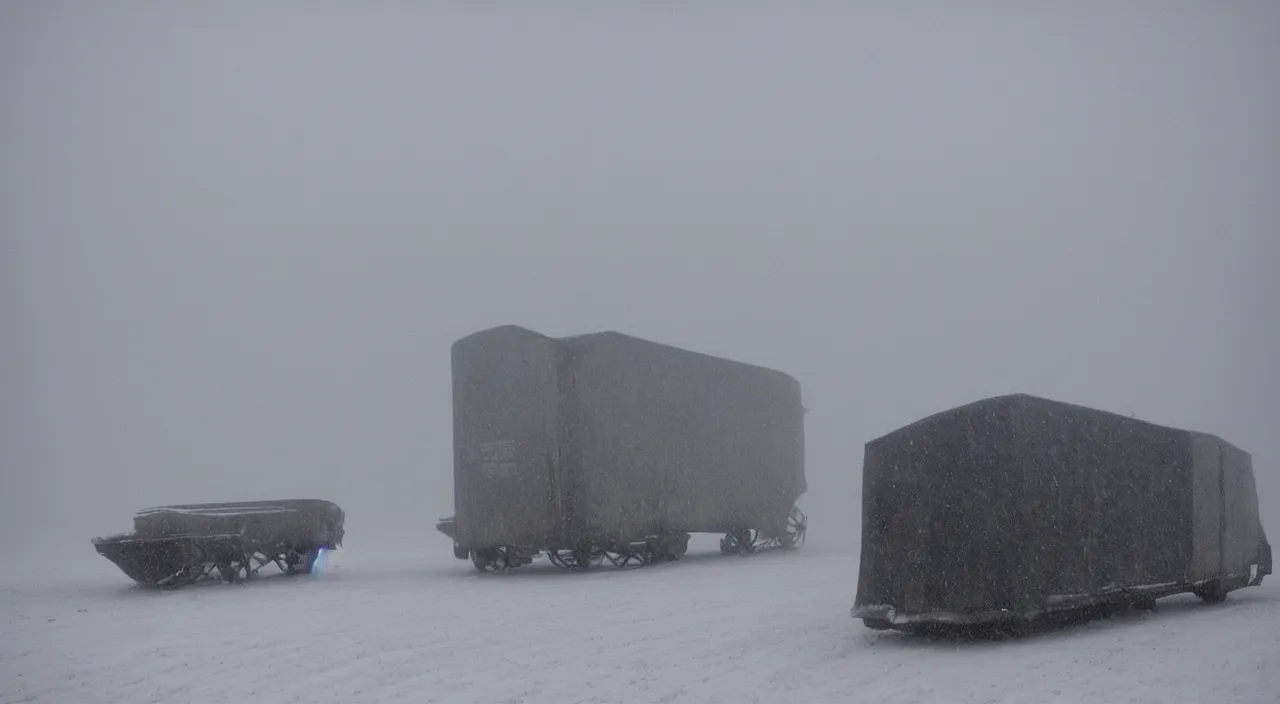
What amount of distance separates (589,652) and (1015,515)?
12.2 ft

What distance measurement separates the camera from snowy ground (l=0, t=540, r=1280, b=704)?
721cm

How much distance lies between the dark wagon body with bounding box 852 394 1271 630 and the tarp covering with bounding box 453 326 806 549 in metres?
7.49

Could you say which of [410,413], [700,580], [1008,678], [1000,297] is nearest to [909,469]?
[1008,678]

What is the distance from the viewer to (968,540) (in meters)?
8.77

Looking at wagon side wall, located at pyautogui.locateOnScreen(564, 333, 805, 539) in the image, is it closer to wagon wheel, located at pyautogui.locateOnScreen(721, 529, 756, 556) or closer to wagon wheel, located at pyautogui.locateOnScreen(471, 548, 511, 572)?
wagon wheel, located at pyautogui.locateOnScreen(721, 529, 756, 556)

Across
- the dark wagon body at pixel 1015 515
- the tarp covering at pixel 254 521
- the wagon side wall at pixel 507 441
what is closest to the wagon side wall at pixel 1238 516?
the dark wagon body at pixel 1015 515

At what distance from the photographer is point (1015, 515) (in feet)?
28.7

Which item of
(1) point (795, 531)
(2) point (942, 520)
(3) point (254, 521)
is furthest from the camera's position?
(1) point (795, 531)

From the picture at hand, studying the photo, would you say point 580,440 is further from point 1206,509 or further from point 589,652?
point 1206,509

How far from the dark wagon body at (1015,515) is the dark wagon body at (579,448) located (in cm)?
748

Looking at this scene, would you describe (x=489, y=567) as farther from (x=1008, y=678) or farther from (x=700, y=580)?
(x=1008, y=678)

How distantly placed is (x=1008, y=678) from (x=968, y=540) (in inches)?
66.3

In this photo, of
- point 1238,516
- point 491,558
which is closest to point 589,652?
point 1238,516

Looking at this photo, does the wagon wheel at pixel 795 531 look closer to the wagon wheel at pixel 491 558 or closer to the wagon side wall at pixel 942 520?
the wagon wheel at pixel 491 558
